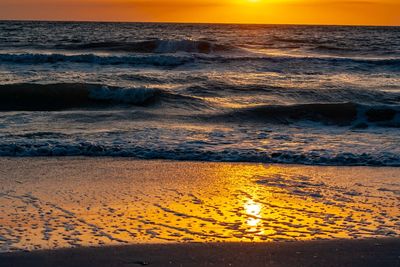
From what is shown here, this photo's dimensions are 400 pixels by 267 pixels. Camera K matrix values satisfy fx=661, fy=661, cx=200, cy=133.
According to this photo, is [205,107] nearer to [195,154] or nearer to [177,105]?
[177,105]

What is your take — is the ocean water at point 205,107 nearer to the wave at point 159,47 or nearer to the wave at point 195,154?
the wave at point 195,154

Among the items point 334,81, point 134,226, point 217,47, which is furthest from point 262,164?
point 217,47

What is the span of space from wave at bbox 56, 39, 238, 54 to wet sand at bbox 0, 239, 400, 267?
26.5 m

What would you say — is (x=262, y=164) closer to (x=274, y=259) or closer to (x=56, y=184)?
(x=56, y=184)

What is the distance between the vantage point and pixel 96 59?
25.8 meters

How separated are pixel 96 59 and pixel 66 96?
29.4ft

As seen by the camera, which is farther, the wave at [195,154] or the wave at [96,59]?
the wave at [96,59]

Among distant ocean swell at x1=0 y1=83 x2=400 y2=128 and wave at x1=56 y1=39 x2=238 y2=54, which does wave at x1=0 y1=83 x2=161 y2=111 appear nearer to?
distant ocean swell at x1=0 y1=83 x2=400 y2=128

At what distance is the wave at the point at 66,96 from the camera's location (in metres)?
16.0

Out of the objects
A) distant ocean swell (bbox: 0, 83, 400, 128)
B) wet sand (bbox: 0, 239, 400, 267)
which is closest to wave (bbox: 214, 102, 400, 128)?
distant ocean swell (bbox: 0, 83, 400, 128)

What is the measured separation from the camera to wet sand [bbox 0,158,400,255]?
5.19 m

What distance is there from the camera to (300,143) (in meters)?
10.5

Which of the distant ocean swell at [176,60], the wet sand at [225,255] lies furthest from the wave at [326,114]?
the distant ocean swell at [176,60]

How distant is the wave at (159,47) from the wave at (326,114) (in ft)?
53.8
